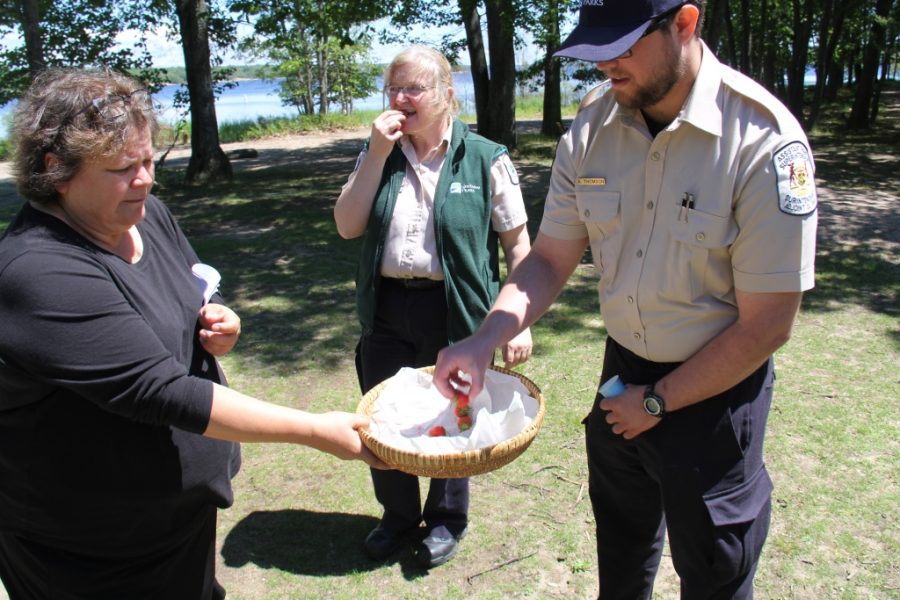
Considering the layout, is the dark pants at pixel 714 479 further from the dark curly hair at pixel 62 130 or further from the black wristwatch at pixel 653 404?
the dark curly hair at pixel 62 130

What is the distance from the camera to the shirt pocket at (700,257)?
173cm

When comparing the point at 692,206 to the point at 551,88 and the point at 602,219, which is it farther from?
the point at 551,88

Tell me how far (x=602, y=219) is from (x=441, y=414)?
84 cm

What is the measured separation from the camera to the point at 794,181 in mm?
1630

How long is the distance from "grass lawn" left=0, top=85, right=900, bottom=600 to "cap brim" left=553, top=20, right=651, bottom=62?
6.59 feet

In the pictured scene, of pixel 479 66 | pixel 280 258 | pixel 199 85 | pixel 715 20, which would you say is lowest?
pixel 280 258

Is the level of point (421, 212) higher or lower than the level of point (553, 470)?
higher

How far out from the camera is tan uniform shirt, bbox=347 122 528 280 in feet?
9.11

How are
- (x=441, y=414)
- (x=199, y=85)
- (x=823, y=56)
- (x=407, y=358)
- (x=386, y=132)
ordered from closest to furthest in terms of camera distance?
(x=441, y=414)
(x=386, y=132)
(x=407, y=358)
(x=199, y=85)
(x=823, y=56)

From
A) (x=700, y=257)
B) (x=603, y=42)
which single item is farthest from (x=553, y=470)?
(x=603, y=42)

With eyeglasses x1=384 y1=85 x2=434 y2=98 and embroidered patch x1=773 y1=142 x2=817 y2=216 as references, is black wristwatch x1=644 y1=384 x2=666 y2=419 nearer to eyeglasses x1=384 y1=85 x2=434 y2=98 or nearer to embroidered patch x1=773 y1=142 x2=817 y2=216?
embroidered patch x1=773 y1=142 x2=817 y2=216

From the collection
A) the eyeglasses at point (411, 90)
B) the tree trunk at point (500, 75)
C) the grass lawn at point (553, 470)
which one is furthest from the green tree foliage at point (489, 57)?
the eyeglasses at point (411, 90)

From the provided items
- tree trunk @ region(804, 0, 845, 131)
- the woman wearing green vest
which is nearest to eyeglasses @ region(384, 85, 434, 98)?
the woman wearing green vest

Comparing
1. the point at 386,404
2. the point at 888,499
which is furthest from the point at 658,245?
the point at 888,499
